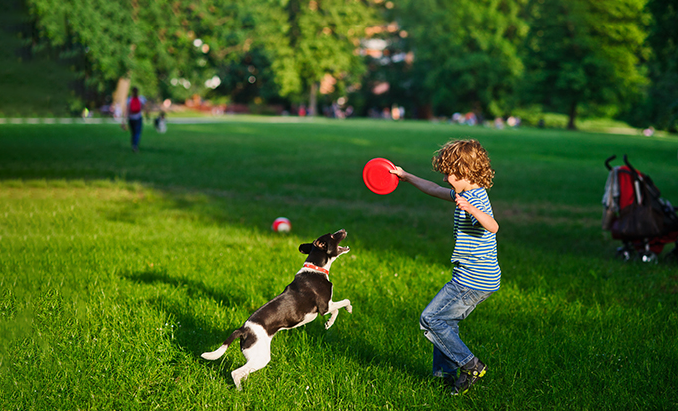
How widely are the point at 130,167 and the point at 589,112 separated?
5999 centimetres

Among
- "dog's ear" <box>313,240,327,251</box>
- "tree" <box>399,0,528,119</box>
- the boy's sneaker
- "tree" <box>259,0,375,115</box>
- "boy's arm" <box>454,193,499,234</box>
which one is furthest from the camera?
"tree" <box>259,0,375,115</box>

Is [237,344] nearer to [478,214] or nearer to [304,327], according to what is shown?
[304,327]

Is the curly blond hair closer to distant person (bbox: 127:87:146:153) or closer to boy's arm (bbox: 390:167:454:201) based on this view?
boy's arm (bbox: 390:167:454:201)

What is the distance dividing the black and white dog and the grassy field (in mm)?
358

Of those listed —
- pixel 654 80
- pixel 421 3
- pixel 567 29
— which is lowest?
pixel 654 80

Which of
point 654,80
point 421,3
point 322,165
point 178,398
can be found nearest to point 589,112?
point 654,80

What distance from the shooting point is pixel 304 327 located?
478 centimetres

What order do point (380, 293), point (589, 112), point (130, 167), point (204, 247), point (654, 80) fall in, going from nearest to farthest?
point (380, 293)
point (204, 247)
point (130, 167)
point (654, 80)
point (589, 112)

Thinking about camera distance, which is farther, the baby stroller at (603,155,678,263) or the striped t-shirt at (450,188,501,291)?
the baby stroller at (603,155,678,263)

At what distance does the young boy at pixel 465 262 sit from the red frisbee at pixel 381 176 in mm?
353

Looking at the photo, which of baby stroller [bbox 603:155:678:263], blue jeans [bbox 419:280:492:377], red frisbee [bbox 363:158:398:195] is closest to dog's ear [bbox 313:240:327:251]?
red frisbee [bbox 363:158:398:195]

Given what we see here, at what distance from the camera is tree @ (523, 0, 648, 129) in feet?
186

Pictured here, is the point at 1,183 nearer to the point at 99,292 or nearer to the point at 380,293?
the point at 99,292

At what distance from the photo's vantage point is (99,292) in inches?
206
